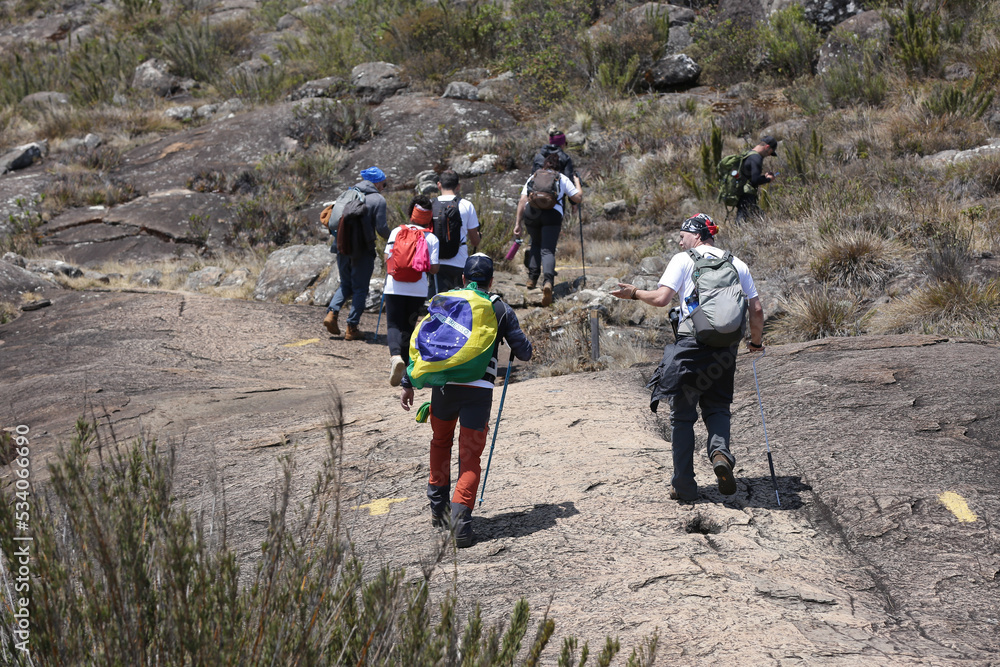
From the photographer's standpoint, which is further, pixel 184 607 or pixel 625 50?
pixel 625 50

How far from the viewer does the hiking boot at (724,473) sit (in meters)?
4.33

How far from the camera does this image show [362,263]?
9008mm

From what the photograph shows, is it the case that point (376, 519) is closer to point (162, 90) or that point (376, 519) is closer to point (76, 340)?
point (76, 340)

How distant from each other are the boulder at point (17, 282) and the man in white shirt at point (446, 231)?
653 cm

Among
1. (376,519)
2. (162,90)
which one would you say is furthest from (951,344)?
(162,90)

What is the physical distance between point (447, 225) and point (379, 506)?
3612mm

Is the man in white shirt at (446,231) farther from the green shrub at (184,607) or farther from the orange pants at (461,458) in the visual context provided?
the green shrub at (184,607)

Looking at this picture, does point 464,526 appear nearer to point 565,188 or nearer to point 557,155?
point 565,188

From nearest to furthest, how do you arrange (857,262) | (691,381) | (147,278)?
(691,381) → (857,262) → (147,278)

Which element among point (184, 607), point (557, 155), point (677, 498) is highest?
point (557, 155)

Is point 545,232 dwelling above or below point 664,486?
above

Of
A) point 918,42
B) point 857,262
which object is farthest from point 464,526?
point 918,42

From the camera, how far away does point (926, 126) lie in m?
12.3

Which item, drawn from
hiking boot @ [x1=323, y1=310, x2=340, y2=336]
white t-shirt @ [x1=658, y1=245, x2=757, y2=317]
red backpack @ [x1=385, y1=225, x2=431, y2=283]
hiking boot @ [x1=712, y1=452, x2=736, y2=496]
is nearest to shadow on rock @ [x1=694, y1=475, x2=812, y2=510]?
hiking boot @ [x1=712, y1=452, x2=736, y2=496]
